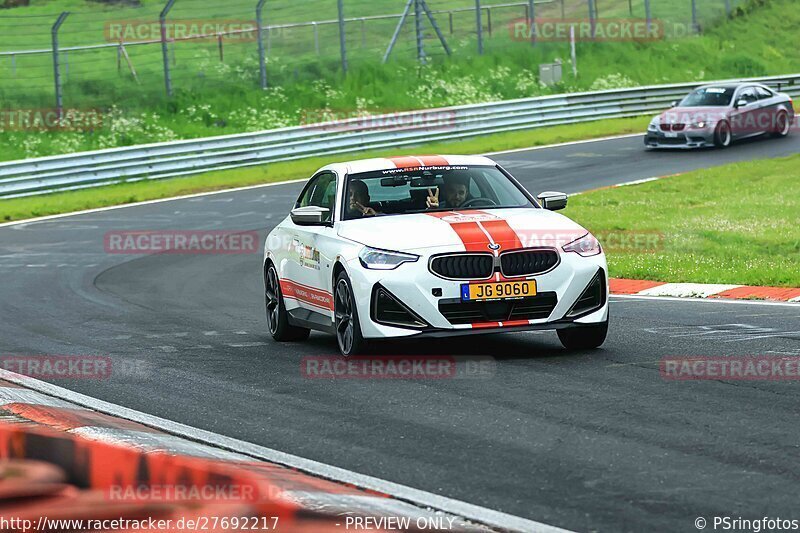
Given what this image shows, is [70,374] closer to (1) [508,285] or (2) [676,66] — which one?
(1) [508,285]

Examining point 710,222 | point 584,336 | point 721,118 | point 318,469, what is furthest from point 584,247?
point 721,118

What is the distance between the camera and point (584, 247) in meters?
10.1

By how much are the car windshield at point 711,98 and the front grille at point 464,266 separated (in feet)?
71.7

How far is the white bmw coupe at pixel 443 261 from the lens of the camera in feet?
31.9

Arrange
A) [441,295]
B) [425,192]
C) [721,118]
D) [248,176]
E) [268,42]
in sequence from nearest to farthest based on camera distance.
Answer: [441,295] < [425,192] < [248,176] < [721,118] < [268,42]

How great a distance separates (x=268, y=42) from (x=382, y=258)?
108 feet

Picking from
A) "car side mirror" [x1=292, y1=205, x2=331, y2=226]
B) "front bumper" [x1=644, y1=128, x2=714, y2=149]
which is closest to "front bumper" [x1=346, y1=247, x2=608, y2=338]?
"car side mirror" [x1=292, y1=205, x2=331, y2=226]

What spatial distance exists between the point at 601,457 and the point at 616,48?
3951 centimetres

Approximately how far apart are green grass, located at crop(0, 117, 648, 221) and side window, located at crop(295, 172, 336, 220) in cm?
1403

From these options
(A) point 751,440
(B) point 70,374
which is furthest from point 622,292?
(A) point 751,440
